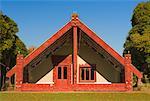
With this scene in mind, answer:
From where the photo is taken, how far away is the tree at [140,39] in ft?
167

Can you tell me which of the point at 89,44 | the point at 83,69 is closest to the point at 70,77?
the point at 83,69

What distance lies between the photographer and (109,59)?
33875mm

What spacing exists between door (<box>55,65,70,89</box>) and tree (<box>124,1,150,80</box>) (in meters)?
19.0

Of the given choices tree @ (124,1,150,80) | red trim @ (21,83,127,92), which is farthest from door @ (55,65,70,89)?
tree @ (124,1,150,80)

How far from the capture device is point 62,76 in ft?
111

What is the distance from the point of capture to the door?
3359 cm

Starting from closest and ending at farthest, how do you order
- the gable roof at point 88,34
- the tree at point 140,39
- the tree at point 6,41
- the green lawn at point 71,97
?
the green lawn at point 71,97, the gable roof at point 88,34, the tree at point 6,41, the tree at point 140,39

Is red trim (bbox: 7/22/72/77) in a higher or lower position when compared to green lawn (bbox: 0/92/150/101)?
higher

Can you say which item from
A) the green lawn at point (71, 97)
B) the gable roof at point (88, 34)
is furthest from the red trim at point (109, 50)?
the green lawn at point (71, 97)

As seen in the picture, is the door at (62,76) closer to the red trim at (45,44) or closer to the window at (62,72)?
the window at (62,72)

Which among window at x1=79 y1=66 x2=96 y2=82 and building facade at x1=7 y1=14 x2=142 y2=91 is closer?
building facade at x1=7 y1=14 x2=142 y2=91

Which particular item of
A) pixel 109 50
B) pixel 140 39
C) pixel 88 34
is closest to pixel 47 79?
pixel 88 34

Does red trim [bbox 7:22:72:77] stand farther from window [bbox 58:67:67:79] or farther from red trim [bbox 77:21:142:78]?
window [bbox 58:67:67:79]

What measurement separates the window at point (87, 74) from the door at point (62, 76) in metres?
1.28
